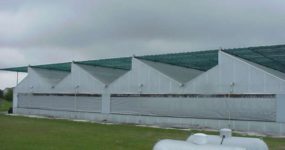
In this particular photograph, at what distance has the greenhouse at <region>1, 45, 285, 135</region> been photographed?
28.5 meters

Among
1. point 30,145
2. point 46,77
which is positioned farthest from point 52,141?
point 46,77

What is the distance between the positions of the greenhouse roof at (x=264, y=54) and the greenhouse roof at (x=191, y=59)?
212 cm

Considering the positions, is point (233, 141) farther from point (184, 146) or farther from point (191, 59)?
point (191, 59)

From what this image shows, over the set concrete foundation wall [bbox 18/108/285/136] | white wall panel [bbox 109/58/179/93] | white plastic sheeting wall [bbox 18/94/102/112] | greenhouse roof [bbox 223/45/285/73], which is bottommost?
concrete foundation wall [bbox 18/108/285/136]

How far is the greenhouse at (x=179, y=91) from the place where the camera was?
2855cm

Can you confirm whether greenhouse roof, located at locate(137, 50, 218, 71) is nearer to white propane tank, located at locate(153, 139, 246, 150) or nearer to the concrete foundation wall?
the concrete foundation wall

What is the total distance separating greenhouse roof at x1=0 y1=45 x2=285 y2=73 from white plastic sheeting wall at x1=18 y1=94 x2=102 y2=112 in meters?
3.98

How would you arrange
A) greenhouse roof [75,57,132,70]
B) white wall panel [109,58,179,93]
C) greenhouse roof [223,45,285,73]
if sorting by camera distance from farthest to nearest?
greenhouse roof [75,57,132,70], white wall panel [109,58,179,93], greenhouse roof [223,45,285,73]

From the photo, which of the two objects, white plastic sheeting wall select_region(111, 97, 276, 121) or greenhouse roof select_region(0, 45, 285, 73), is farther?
greenhouse roof select_region(0, 45, 285, 73)

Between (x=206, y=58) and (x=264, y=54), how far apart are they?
565 cm

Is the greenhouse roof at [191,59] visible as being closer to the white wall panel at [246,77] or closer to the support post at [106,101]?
the white wall panel at [246,77]

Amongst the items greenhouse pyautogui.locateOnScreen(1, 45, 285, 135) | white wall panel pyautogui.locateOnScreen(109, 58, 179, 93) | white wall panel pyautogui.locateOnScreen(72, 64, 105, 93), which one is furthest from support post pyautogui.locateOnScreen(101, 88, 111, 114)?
white wall panel pyautogui.locateOnScreen(109, 58, 179, 93)

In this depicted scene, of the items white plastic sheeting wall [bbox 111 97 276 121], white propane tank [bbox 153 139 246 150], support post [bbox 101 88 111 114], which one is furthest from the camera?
support post [bbox 101 88 111 114]

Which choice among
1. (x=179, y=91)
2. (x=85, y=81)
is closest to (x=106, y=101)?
(x=85, y=81)
